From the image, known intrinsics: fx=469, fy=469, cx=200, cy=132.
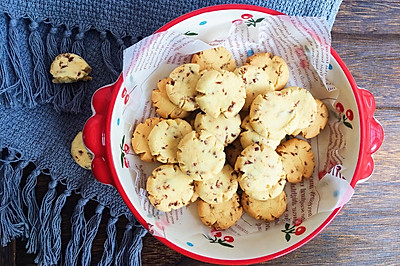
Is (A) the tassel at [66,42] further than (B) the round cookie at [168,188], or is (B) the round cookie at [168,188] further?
(A) the tassel at [66,42]

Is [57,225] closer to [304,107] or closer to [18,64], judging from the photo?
[18,64]

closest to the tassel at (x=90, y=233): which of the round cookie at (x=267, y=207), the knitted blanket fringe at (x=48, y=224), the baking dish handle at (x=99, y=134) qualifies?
the knitted blanket fringe at (x=48, y=224)

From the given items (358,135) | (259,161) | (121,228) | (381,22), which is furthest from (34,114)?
(381,22)

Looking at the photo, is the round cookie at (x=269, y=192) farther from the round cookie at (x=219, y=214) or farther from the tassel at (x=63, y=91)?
the tassel at (x=63, y=91)

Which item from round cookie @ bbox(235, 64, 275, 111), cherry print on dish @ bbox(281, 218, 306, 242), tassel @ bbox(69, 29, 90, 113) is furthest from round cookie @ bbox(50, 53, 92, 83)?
cherry print on dish @ bbox(281, 218, 306, 242)

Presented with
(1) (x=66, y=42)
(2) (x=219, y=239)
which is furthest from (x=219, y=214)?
(1) (x=66, y=42)
